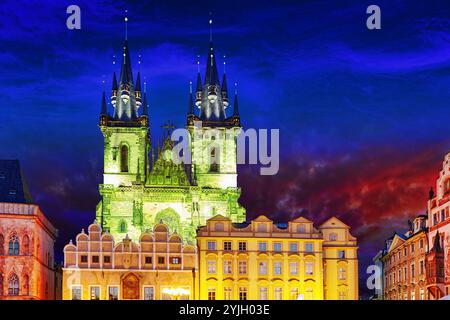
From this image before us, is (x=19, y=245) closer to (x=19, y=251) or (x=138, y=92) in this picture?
(x=19, y=251)

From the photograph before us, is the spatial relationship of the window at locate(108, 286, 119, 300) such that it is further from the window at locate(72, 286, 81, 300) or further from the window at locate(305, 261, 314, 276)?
the window at locate(305, 261, 314, 276)

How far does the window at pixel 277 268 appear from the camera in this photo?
206 feet

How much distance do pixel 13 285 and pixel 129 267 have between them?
8.22 metres

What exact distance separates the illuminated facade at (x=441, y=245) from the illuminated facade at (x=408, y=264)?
5.22 feet

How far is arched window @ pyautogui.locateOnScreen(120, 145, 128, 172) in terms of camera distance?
263ft

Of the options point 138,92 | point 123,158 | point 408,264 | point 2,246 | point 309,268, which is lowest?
point 309,268

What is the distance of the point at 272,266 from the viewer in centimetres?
6269

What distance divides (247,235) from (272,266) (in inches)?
115

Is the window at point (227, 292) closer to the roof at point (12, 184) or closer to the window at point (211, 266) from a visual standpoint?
the window at point (211, 266)

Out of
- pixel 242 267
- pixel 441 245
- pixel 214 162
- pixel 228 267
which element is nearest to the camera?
pixel 441 245

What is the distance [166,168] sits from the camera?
257 ft

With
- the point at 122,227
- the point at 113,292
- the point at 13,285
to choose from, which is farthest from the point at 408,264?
the point at 13,285
